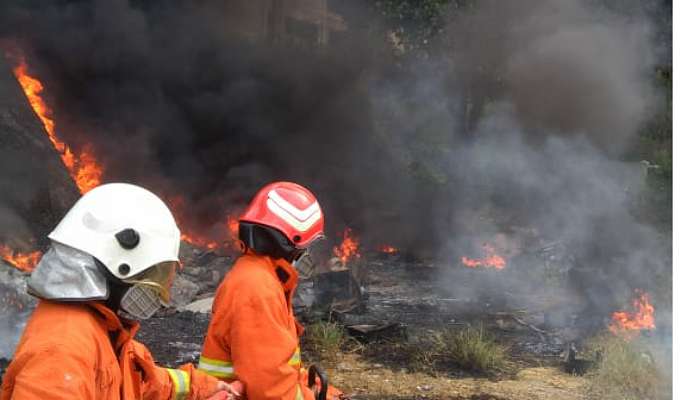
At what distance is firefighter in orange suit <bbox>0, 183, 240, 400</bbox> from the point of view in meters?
1.83

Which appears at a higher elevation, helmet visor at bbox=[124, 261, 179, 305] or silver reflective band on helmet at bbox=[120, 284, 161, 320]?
helmet visor at bbox=[124, 261, 179, 305]

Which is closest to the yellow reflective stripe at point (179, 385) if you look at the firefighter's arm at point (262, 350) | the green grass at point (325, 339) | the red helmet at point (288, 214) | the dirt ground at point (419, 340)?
the firefighter's arm at point (262, 350)

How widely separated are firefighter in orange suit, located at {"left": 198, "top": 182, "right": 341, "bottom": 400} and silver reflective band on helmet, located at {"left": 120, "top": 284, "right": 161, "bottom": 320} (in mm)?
610

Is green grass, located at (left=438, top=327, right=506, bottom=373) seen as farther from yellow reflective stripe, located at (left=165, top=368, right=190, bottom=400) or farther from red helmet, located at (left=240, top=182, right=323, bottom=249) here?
yellow reflective stripe, located at (left=165, top=368, right=190, bottom=400)

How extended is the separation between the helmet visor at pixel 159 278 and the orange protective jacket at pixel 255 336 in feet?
1.69

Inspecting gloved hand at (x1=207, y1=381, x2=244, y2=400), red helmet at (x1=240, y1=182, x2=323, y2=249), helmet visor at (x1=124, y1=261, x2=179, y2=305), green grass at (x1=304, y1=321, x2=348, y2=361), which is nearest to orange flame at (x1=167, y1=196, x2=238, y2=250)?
green grass at (x1=304, y1=321, x2=348, y2=361)

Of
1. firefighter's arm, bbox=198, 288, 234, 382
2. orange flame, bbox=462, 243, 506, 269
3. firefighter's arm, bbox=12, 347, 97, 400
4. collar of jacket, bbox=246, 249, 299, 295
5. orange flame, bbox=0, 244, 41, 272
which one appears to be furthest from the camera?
orange flame, bbox=462, 243, 506, 269

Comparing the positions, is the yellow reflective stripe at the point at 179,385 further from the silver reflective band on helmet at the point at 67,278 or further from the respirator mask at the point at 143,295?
the silver reflective band on helmet at the point at 67,278

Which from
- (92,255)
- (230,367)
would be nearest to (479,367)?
(230,367)

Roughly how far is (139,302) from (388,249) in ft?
38.3

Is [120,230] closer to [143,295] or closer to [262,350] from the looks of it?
[143,295]

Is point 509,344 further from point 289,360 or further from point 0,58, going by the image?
point 0,58

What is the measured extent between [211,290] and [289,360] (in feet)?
24.3

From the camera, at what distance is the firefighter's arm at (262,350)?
8.59 ft
